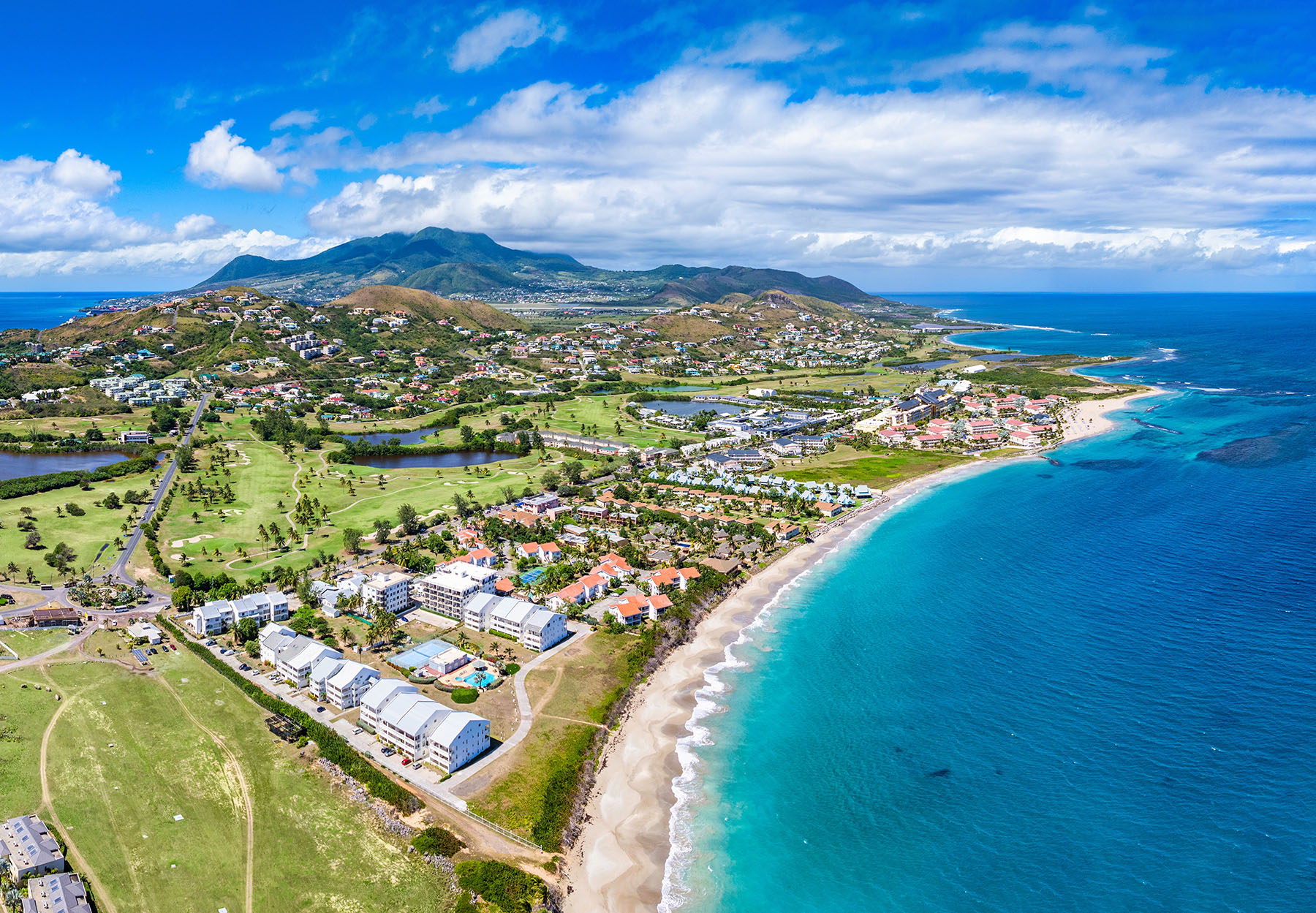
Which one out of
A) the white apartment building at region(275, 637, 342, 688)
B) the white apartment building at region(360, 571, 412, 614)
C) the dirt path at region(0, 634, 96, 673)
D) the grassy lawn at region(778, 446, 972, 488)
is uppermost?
the grassy lawn at region(778, 446, 972, 488)

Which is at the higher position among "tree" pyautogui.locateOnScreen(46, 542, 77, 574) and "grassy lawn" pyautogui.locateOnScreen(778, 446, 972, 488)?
"grassy lawn" pyautogui.locateOnScreen(778, 446, 972, 488)

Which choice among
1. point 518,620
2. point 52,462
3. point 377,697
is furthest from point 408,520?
point 52,462

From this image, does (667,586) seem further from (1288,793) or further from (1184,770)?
(1288,793)

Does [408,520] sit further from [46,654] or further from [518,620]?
[46,654]

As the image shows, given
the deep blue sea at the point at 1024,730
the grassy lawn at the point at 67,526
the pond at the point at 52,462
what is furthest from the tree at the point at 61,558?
the deep blue sea at the point at 1024,730

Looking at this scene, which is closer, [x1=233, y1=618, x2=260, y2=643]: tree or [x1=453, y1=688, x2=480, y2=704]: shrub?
[x1=453, y1=688, x2=480, y2=704]: shrub

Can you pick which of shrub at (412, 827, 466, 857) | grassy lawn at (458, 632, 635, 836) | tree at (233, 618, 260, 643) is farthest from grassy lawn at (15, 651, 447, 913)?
tree at (233, 618, 260, 643)

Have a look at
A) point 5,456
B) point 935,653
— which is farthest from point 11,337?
point 935,653

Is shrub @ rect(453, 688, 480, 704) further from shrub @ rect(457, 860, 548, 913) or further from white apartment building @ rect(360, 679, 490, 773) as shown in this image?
shrub @ rect(457, 860, 548, 913)
